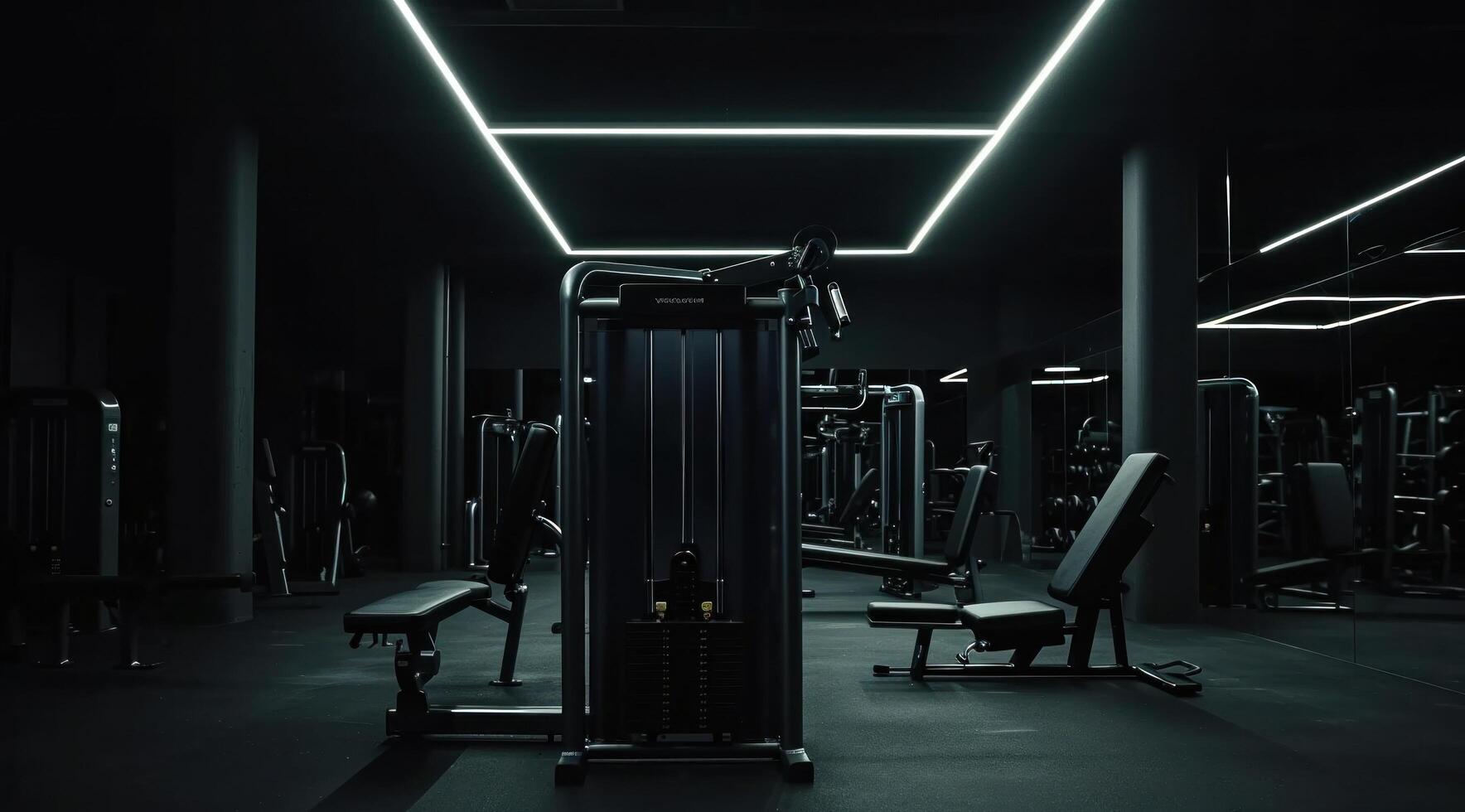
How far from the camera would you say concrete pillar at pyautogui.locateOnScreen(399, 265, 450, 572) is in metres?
10.2

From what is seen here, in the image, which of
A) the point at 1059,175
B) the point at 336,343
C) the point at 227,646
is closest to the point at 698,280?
the point at 227,646

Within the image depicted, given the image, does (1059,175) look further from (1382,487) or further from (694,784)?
(694,784)

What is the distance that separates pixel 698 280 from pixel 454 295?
8.38m

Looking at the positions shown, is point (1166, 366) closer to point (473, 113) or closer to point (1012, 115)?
point (1012, 115)

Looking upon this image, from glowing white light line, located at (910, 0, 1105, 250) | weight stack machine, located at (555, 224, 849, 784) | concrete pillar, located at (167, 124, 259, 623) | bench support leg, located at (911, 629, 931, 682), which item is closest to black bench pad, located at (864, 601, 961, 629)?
bench support leg, located at (911, 629, 931, 682)

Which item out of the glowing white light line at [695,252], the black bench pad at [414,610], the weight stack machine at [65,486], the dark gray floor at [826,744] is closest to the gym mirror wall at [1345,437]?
the dark gray floor at [826,744]

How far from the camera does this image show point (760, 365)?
331 cm

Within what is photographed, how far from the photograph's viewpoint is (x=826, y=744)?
136 inches

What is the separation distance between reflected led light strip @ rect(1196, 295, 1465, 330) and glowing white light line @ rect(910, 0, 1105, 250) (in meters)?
1.74

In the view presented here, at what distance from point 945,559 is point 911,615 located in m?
2.24

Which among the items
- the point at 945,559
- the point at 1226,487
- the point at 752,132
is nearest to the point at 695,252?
the point at 752,132

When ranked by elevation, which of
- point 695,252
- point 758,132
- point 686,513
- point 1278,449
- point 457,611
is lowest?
point 457,611

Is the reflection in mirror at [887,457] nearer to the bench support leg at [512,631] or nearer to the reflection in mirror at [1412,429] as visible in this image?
the reflection in mirror at [1412,429]

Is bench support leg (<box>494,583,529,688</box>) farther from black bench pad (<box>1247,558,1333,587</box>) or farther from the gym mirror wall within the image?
black bench pad (<box>1247,558,1333,587</box>)
